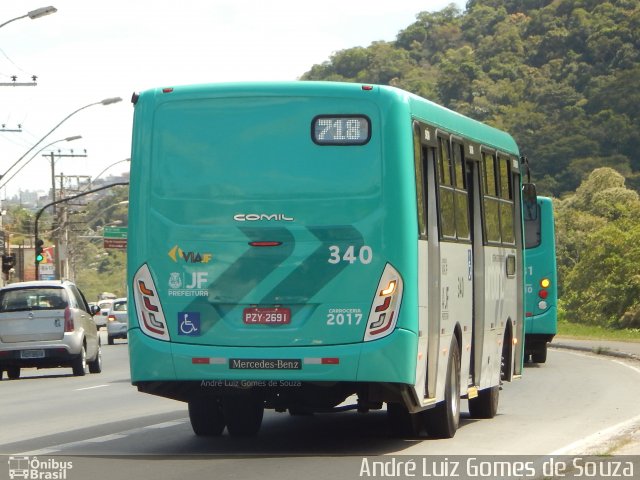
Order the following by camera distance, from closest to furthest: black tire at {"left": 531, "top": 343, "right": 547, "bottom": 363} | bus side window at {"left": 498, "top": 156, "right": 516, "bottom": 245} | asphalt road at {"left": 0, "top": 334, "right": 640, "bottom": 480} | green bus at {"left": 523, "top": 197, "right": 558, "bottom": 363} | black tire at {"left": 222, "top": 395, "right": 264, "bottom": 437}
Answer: asphalt road at {"left": 0, "top": 334, "right": 640, "bottom": 480}
black tire at {"left": 222, "top": 395, "right": 264, "bottom": 437}
bus side window at {"left": 498, "top": 156, "right": 516, "bottom": 245}
green bus at {"left": 523, "top": 197, "right": 558, "bottom": 363}
black tire at {"left": 531, "top": 343, "right": 547, "bottom": 363}

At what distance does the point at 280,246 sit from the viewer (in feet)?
43.5

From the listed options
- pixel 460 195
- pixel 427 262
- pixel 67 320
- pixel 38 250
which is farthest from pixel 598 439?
pixel 38 250

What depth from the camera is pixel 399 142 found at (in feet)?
43.4

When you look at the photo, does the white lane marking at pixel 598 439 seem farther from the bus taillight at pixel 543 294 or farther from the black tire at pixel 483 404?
the bus taillight at pixel 543 294

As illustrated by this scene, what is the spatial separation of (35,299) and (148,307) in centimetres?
1655

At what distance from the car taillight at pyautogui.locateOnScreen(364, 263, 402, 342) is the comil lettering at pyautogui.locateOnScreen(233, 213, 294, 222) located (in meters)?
0.96

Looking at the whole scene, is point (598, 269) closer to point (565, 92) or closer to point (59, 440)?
point (59, 440)

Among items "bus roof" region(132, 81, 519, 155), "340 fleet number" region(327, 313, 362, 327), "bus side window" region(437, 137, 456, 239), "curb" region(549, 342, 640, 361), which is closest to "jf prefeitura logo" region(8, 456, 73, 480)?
"340 fleet number" region(327, 313, 362, 327)

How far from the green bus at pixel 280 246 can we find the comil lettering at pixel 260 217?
0.01 meters

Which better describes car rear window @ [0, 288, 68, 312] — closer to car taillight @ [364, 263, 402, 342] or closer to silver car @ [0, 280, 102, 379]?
silver car @ [0, 280, 102, 379]

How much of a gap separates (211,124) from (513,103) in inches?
6025

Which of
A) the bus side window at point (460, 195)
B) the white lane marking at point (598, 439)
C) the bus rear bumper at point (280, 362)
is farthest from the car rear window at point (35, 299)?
the bus rear bumper at point (280, 362)

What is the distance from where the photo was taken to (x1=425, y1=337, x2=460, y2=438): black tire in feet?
48.3

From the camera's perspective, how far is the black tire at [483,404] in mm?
17531
